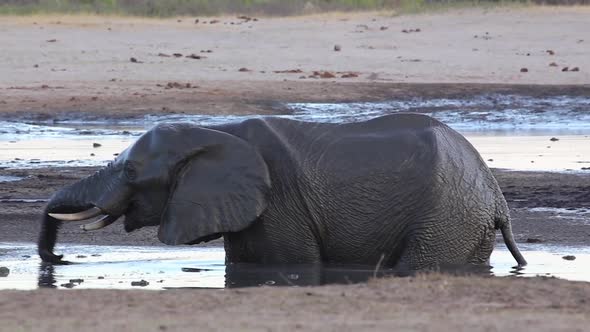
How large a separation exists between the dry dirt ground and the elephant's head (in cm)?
157

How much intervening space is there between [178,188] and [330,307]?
2432 mm

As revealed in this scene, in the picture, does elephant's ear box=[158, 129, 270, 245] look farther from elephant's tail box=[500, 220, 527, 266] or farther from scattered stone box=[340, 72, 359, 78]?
scattered stone box=[340, 72, 359, 78]

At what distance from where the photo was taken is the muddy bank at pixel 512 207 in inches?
440

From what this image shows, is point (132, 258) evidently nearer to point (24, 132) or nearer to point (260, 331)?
point (260, 331)

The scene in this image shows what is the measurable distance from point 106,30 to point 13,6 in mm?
8253

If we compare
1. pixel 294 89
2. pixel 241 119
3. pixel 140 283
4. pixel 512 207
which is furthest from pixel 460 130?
pixel 140 283

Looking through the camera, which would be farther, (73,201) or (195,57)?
(195,57)

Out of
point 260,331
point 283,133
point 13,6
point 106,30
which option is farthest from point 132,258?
point 13,6

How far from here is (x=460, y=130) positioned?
20.3 m

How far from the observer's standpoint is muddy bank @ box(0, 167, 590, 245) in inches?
440

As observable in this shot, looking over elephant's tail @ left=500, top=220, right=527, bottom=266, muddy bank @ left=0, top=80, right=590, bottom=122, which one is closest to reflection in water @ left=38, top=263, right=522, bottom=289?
elephant's tail @ left=500, top=220, right=527, bottom=266

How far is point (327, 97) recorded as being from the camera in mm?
23469

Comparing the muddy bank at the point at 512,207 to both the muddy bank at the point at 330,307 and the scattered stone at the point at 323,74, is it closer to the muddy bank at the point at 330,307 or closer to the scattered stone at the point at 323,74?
the muddy bank at the point at 330,307

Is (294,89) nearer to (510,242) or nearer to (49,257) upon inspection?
(510,242)
